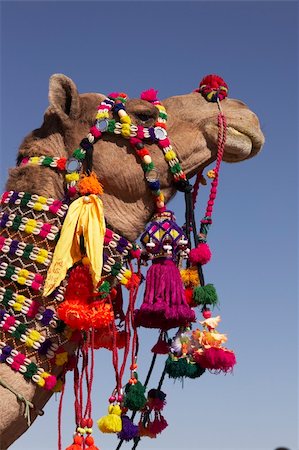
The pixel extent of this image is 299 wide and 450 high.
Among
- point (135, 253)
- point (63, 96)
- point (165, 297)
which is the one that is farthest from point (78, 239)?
point (63, 96)

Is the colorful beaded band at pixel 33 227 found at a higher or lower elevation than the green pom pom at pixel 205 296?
higher

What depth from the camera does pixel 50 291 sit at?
12.9 ft

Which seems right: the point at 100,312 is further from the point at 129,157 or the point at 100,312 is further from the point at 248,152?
the point at 248,152

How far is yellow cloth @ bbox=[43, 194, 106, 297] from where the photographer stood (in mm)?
3949

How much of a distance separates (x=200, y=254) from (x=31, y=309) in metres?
1.09

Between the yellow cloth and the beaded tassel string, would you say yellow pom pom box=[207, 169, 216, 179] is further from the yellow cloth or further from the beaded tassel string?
the yellow cloth

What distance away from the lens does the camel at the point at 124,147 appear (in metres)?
4.27

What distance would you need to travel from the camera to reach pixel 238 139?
4.55 metres

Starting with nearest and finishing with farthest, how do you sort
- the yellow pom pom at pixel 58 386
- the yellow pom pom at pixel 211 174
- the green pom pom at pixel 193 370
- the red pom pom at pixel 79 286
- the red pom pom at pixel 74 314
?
the red pom pom at pixel 74 314, the red pom pom at pixel 79 286, the yellow pom pom at pixel 58 386, the green pom pom at pixel 193 370, the yellow pom pom at pixel 211 174

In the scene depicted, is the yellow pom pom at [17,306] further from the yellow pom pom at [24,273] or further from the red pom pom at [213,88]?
the red pom pom at [213,88]

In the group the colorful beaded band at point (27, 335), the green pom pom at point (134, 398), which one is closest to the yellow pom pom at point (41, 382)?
the colorful beaded band at point (27, 335)

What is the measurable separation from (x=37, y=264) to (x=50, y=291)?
7.7 inches

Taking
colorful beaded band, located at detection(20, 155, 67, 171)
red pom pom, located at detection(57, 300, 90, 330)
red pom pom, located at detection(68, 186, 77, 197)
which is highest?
colorful beaded band, located at detection(20, 155, 67, 171)

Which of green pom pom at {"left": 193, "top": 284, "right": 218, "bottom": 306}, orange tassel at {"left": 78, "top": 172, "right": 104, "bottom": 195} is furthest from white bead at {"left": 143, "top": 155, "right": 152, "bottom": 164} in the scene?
green pom pom at {"left": 193, "top": 284, "right": 218, "bottom": 306}
